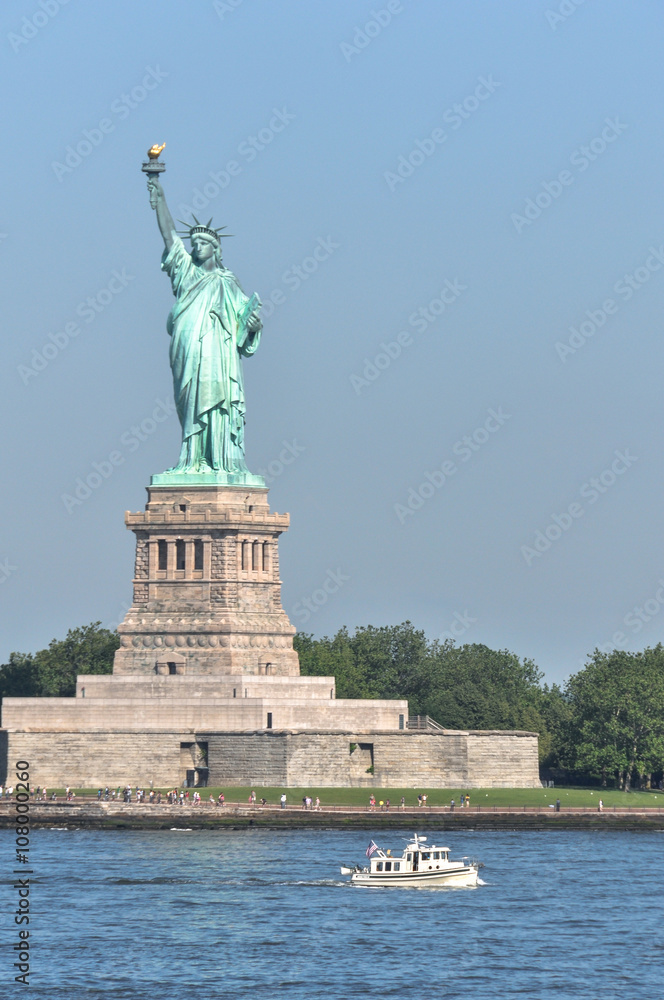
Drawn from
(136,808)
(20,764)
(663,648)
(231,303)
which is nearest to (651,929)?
(136,808)

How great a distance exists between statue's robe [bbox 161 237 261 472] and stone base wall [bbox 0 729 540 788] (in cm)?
1181

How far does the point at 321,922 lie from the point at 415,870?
7.93 meters

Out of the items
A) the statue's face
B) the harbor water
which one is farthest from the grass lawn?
the statue's face

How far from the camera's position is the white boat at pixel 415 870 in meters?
69.6

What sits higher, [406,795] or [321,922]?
[406,795]

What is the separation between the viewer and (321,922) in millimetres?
62781

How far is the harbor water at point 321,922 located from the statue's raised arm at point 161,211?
2474 cm

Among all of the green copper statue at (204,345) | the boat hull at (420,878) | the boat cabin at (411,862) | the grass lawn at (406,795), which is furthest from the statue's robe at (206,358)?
the boat hull at (420,878)

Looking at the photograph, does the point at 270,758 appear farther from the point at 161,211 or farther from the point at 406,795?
the point at 161,211

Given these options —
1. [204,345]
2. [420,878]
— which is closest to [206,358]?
[204,345]

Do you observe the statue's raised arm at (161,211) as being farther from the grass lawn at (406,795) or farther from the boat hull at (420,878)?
the boat hull at (420,878)

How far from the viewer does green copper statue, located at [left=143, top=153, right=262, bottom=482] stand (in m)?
91.5

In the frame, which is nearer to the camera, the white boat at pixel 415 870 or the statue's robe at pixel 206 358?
the white boat at pixel 415 870

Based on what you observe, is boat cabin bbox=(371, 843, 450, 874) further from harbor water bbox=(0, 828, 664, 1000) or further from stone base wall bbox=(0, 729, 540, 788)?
stone base wall bbox=(0, 729, 540, 788)
